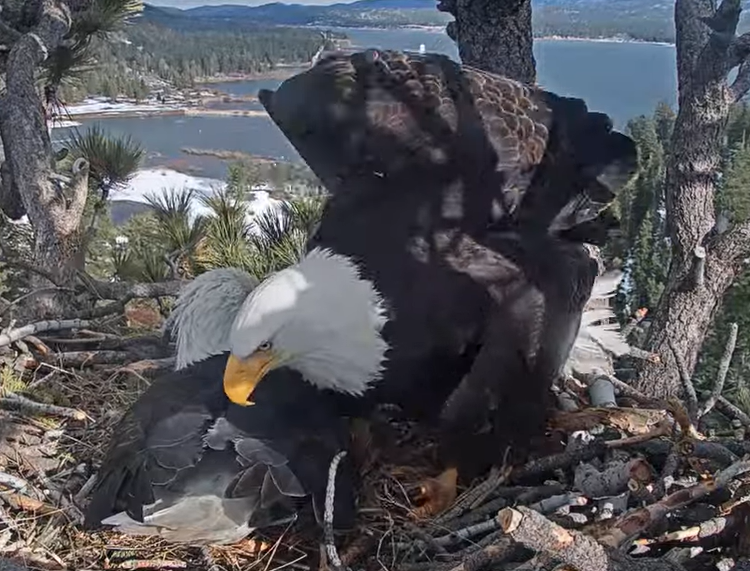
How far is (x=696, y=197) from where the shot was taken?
5043 millimetres

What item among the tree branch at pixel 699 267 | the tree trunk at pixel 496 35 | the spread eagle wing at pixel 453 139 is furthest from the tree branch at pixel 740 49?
the spread eagle wing at pixel 453 139

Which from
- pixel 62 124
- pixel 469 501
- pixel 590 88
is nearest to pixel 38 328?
pixel 469 501

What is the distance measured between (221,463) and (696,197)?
3.89m

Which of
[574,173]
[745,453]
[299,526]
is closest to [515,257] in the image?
[574,173]

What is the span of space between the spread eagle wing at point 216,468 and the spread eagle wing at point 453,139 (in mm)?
819

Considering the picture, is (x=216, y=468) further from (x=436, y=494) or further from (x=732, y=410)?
(x=732, y=410)

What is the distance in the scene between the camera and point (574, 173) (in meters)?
2.96

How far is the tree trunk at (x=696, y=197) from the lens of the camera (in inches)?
174

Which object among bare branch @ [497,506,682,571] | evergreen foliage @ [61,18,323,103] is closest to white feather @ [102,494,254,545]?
bare branch @ [497,506,682,571]

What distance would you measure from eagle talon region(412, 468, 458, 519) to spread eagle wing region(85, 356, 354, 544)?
312 millimetres

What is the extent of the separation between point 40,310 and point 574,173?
9.14ft

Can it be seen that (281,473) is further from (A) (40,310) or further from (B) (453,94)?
(A) (40,310)

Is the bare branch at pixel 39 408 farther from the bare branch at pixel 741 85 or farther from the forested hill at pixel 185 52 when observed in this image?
the forested hill at pixel 185 52

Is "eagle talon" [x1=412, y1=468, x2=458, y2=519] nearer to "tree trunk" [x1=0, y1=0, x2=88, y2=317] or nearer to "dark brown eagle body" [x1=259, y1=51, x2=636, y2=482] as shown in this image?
"dark brown eagle body" [x1=259, y1=51, x2=636, y2=482]
